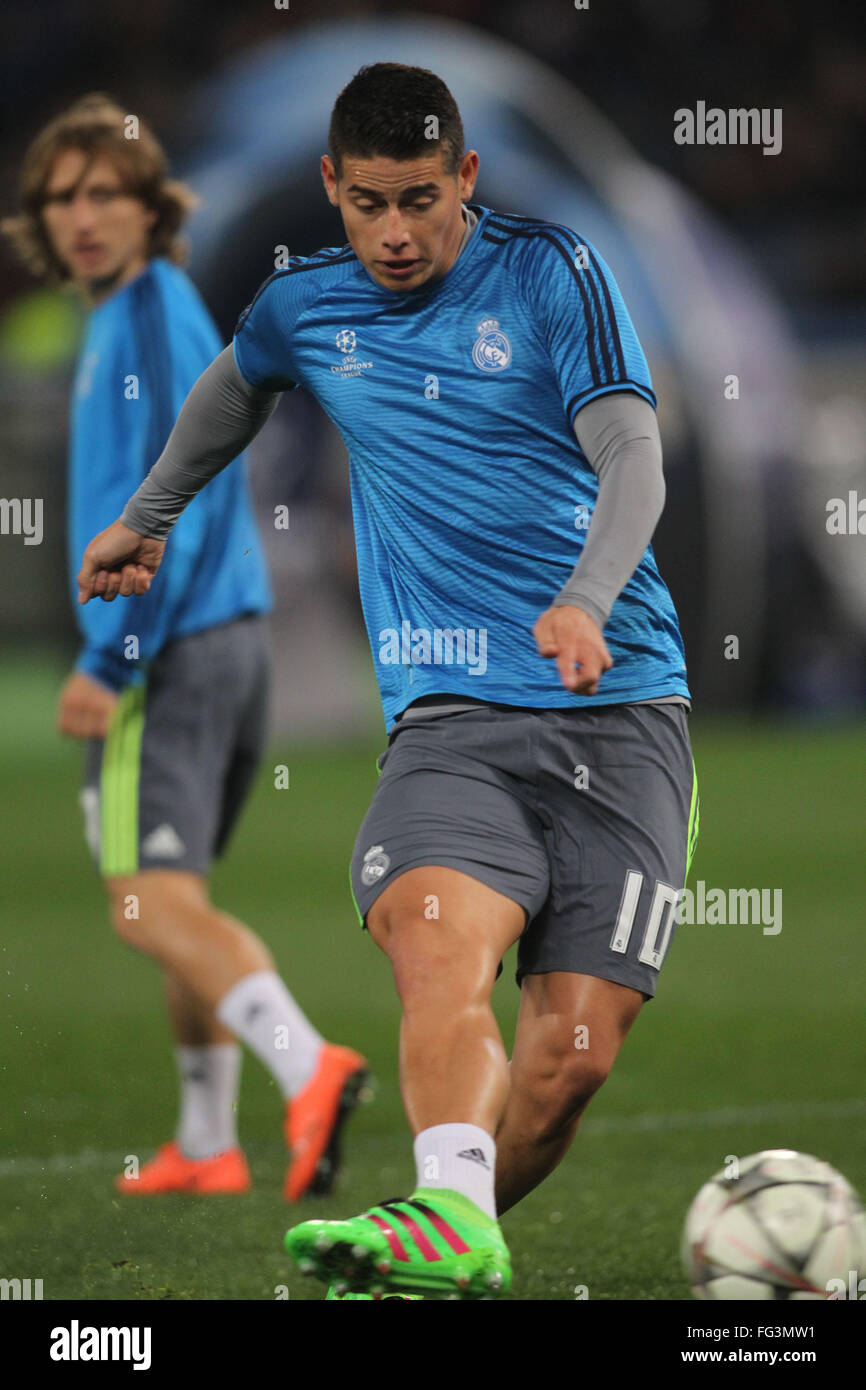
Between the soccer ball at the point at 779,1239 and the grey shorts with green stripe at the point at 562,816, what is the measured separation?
394 millimetres

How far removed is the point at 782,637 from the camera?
17828 mm

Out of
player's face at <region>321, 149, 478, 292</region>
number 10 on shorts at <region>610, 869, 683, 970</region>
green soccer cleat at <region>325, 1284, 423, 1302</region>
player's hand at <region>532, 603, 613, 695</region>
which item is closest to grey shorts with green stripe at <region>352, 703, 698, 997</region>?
number 10 on shorts at <region>610, 869, 683, 970</region>

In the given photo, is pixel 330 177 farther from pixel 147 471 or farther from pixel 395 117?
pixel 147 471

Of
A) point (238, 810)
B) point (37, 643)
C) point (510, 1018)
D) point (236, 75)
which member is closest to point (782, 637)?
Answer: point (236, 75)

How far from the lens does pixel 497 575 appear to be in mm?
3057

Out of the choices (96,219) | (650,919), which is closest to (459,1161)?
(650,919)

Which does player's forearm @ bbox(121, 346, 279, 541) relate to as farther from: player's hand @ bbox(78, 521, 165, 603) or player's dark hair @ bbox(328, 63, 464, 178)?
player's dark hair @ bbox(328, 63, 464, 178)

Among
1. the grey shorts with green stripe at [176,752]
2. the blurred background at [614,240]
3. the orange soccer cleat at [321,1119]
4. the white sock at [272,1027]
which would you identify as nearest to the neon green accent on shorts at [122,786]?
the grey shorts with green stripe at [176,752]

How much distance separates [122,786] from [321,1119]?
837 mm

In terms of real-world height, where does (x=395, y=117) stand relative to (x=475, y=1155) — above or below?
above

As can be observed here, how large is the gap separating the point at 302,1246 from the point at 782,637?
51.9 feet

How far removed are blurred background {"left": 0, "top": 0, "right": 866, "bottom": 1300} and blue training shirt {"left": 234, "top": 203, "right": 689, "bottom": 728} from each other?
41.9 inches

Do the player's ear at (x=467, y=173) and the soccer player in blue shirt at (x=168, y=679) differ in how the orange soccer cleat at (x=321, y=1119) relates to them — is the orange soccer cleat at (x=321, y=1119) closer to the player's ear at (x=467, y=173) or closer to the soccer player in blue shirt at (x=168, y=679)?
the soccer player in blue shirt at (x=168, y=679)
